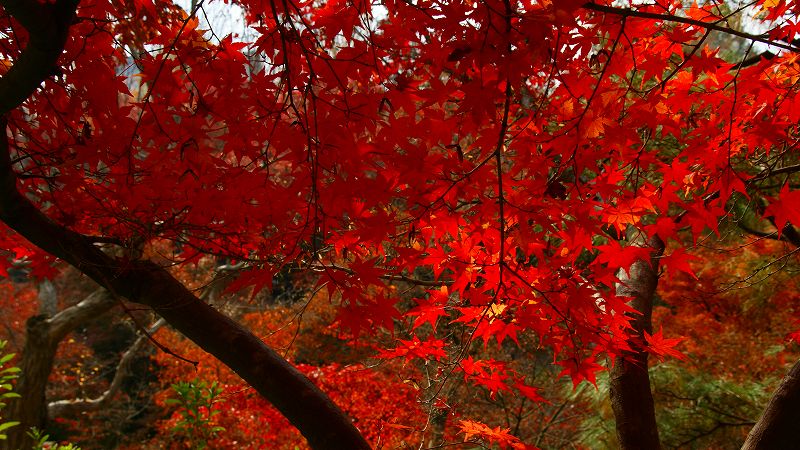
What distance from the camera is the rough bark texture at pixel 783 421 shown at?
6.21ft

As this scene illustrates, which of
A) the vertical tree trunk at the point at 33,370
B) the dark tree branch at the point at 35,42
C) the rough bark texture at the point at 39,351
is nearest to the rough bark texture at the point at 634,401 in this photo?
the dark tree branch at the point at 35,42

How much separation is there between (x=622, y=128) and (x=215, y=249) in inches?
72.0

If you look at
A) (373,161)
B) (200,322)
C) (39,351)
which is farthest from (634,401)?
(39,351)

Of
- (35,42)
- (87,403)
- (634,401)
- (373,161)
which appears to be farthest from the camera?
(87,403)

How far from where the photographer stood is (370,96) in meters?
1.67

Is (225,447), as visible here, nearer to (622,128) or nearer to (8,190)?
(8,190)

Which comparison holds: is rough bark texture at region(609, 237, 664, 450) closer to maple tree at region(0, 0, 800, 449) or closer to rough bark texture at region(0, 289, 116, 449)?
maple tree at region(0, 0, 800, 449)

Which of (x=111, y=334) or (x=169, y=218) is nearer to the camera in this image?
(x=169, y=218)

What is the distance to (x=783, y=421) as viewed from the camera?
191cm

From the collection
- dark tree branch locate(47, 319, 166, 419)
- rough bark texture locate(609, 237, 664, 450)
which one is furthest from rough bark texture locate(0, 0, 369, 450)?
dark tree branch locate(47, 319, 166, 419)

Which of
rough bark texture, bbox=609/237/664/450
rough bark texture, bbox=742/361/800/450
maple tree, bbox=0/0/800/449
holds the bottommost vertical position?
rough bark texture, bbox=742/361/800/450

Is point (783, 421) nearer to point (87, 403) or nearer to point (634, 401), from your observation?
point (634, 401)

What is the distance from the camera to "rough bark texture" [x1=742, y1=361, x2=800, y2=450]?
6.21ft

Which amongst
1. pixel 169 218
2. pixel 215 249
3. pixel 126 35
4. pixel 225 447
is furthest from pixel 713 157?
pixel 225 447
